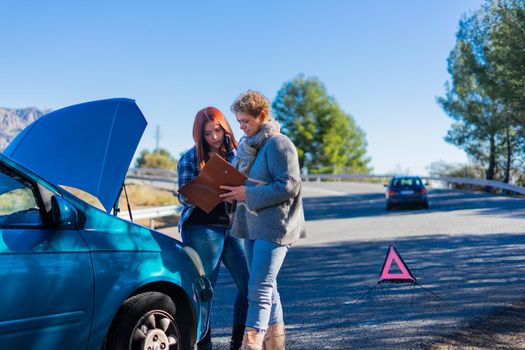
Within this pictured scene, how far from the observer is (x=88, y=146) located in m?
4.24

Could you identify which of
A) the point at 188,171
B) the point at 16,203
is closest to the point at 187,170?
the point at 188,171

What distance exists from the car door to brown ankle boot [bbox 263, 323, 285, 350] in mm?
1304

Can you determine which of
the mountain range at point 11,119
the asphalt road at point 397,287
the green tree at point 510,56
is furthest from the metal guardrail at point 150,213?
the green tree at point 510,56

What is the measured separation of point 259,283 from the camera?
383 centimetres

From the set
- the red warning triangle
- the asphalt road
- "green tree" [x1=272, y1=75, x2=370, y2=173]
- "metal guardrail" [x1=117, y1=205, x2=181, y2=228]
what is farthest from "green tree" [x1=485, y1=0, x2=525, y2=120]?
"green tree" [x1=272, y1=75, x2=370, y2=173]

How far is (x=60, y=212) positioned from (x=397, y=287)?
509 centimetres

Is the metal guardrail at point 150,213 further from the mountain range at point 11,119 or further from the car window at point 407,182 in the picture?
the car window at point 407,182

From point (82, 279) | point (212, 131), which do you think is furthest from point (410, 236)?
point (82, 279)

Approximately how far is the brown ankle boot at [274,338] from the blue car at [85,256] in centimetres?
48

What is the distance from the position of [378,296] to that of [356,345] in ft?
6.75

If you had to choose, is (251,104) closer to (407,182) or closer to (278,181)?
(278,181)

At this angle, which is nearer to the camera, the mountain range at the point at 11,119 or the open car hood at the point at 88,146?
the open car hood at the point at 88,146

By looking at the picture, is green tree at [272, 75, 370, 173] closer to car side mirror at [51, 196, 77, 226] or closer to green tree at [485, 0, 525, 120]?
green tree at [485, 0, 525, 120]

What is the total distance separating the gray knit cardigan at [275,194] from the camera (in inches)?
149
